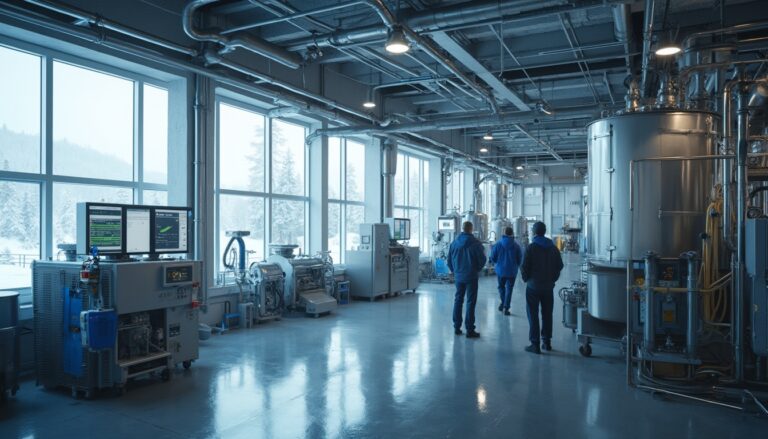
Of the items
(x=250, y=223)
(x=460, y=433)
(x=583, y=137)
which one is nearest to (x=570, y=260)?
(x=583, y=137)

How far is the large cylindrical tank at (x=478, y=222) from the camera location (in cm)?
1638

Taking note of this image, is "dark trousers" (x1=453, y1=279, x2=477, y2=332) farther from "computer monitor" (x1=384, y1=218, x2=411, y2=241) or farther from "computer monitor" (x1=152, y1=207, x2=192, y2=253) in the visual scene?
"computer monitor" (x1=384, y1=218, x2=411, y2=241)

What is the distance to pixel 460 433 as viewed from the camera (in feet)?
13.1


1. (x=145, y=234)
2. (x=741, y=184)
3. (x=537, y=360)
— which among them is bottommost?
(x=537, y=360)

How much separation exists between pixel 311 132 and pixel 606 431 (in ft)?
27.7

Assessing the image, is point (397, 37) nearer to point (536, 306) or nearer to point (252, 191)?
point (536, 306)

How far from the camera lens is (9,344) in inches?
186

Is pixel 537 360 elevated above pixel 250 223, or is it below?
below

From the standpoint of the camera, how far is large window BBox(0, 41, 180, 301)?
606 centimetres

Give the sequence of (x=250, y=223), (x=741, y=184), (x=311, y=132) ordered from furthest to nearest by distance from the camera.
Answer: (x=311, y=132) → (x=250, y=223) → (x=741, y=184)

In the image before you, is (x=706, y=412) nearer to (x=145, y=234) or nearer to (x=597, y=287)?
(x=597, y=287)

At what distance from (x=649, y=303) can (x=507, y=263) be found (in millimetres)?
4295

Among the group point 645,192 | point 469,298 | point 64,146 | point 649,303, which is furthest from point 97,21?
point 649,303

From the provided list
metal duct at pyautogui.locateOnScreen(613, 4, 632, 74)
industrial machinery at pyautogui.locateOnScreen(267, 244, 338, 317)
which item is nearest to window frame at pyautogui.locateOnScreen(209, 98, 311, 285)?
industrial machinery at pyautogui.locateOnScreen(267, 244, 338, 317)
